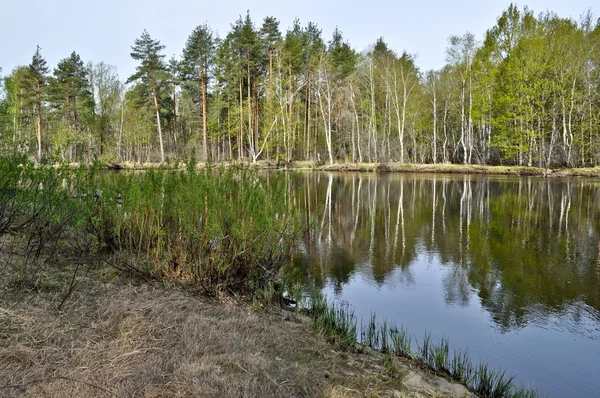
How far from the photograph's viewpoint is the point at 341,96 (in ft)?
130

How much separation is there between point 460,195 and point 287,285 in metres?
16.6

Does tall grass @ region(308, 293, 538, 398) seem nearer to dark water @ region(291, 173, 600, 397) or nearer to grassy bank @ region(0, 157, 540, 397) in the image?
grassy bank @ region(0, 157, 540, 397)

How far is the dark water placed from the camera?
4.76m

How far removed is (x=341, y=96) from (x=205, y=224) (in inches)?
1433

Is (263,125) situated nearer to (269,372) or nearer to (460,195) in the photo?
(460,195)

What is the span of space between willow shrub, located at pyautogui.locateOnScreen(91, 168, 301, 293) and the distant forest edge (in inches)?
1158

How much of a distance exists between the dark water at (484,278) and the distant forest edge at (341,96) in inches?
942

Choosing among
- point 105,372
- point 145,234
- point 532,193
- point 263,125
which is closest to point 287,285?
point 145,234

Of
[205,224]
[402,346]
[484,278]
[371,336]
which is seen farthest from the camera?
[484,278]

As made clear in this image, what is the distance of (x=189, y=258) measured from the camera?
5.11m

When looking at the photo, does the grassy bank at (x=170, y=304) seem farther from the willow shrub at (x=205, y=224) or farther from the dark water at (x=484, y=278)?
the dark water at (x=484, y=278)

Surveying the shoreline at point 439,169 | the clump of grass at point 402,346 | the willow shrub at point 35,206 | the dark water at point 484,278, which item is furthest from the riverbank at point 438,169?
the clump of grass at point 402,346

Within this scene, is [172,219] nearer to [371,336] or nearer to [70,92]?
[371,336]

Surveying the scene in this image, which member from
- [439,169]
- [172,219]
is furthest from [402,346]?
[439,169]
